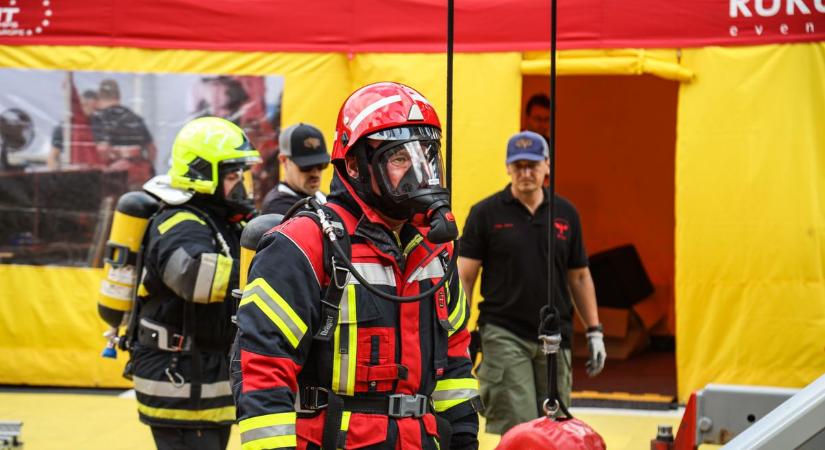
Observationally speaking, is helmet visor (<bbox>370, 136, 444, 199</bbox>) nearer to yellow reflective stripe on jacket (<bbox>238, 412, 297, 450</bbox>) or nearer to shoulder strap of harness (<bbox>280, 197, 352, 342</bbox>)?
shoulder strap of harness (<bbox>280, 197, 352, 342</bbox>)

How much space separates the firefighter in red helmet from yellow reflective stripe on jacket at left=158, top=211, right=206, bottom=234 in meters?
1.69

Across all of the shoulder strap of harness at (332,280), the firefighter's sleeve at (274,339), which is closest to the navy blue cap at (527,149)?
the shoulder strap of harness at (332,280)

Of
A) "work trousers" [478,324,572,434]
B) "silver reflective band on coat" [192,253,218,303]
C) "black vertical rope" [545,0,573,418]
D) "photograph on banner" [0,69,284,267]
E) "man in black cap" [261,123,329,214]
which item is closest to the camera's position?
"black vertical rope" [545,0,573,418]

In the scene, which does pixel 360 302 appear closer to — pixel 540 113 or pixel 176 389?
pixel 176 389

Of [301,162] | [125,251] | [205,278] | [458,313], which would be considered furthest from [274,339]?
[301,162]

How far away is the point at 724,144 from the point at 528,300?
9.85 ft

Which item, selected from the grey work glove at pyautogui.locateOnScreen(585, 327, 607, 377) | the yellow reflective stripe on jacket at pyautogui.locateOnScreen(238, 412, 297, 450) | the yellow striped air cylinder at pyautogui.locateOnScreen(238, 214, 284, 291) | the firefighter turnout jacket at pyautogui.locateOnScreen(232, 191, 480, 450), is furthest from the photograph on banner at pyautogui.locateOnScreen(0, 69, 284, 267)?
the yellow reflective stripe on jacket at pyautogui.locateOnScreen(238, 412, 297, 450)

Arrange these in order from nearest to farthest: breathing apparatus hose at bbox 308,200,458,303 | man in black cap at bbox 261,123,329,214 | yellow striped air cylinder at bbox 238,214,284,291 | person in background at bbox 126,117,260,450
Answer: breathing apparatus hose at bbox 308,200,458,303 → yellow striped air cylinder at bbox 238,214,284,291 → person in background at bbox 126,117,260,450 → man in black cap at bbox 261,123,329,214

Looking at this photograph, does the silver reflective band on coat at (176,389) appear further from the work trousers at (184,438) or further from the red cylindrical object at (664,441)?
the red cylindrical object at (664,441)

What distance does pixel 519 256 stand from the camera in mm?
6770

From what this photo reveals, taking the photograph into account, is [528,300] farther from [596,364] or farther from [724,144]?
[724,144]

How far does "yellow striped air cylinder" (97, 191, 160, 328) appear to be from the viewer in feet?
18.1

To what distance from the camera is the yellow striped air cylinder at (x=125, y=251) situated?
5.52 meters

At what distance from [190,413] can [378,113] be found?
2.14 meters
